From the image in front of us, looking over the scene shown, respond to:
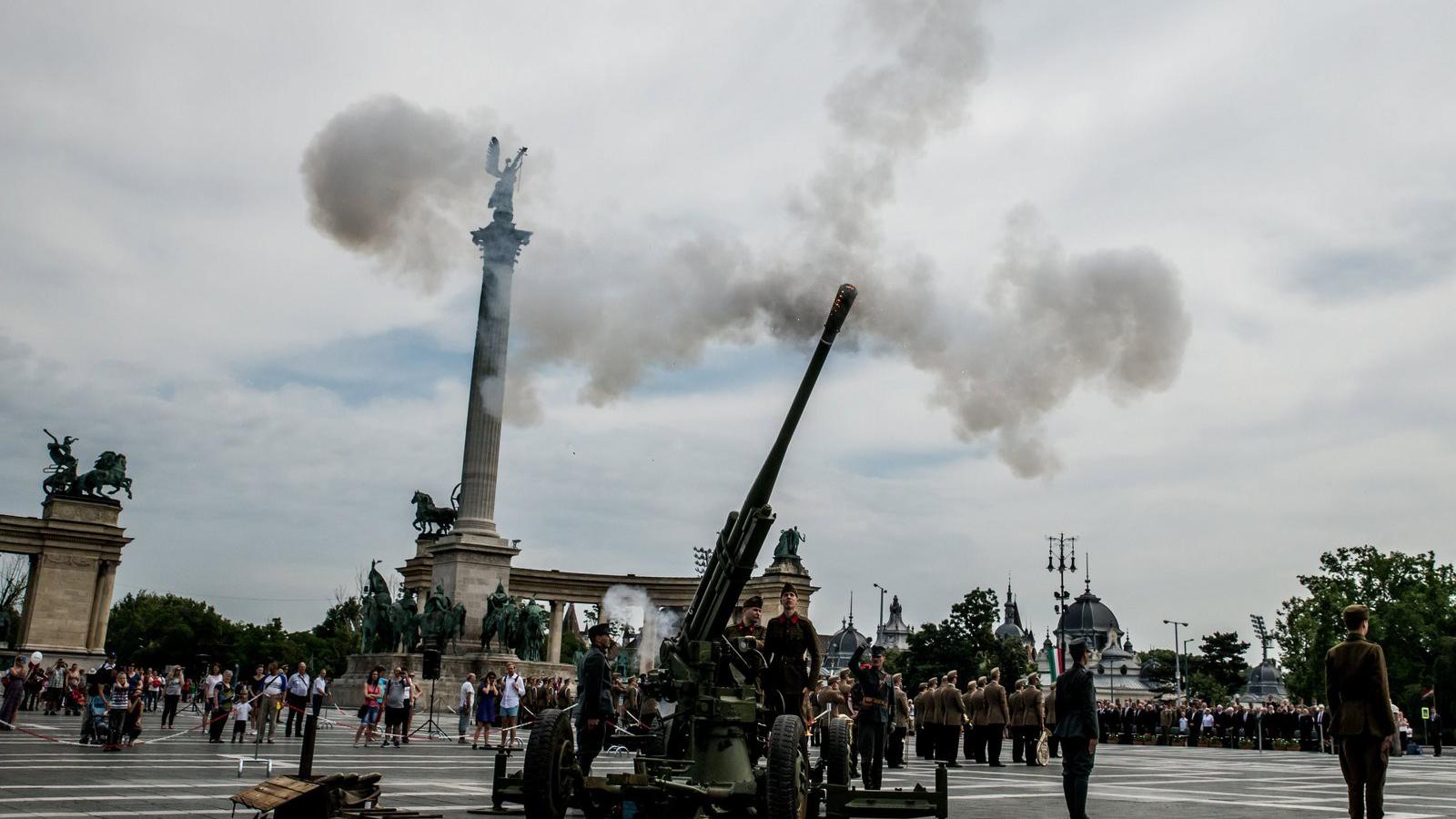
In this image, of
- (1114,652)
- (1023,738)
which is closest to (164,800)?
(1023,738)

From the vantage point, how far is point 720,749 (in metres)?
9.73

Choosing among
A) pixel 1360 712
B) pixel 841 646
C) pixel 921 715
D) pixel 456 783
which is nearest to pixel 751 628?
pixel 1360 712

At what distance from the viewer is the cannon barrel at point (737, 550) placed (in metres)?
10.6

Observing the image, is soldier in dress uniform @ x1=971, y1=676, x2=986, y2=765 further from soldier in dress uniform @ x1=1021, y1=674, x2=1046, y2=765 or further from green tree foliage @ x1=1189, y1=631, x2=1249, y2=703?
green tree foliage @ x1=1189, y1=631, x2=1249, y2=703

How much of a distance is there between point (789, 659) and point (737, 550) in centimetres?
130

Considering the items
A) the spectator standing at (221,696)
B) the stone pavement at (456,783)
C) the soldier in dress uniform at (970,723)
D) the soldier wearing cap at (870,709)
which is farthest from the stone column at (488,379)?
the soldier wearing cap at (870,709)

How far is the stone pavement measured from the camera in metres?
11.9

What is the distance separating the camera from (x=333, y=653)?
3937 inches

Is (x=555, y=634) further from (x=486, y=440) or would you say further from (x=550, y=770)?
(x=550, y=770)

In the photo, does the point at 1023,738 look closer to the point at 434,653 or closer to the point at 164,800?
the point at 434,653

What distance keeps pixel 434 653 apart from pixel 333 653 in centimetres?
7505

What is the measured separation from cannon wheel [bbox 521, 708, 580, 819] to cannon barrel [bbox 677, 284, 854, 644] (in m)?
1.42

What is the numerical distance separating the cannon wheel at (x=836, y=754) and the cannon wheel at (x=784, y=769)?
217 cm

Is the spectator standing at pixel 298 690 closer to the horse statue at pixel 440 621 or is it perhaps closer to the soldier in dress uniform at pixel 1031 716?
the soldier in dress uniform at pixel 1031 716
